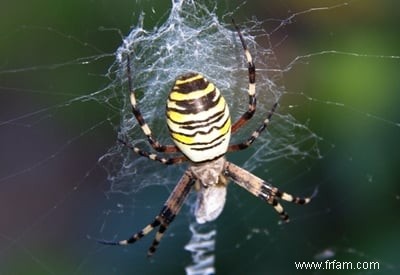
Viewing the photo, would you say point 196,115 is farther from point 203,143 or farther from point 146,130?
point 146,130

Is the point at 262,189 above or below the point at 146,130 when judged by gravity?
below

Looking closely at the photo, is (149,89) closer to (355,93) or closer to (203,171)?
(203,171)

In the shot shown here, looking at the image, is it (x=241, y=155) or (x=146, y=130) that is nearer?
(x=146, y=130)

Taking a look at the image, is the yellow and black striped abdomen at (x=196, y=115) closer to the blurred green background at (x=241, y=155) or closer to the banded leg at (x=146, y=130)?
the banded leg at (x=146, y=130)

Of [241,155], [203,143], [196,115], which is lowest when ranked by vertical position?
[241,155]

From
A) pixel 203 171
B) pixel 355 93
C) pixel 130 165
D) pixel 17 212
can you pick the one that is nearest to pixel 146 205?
pixel 130 165

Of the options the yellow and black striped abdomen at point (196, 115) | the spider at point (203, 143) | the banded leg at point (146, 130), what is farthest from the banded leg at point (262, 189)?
the yellow and black striped abdomen at point (196, 115)

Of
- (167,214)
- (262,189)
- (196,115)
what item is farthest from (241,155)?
(196,115)
